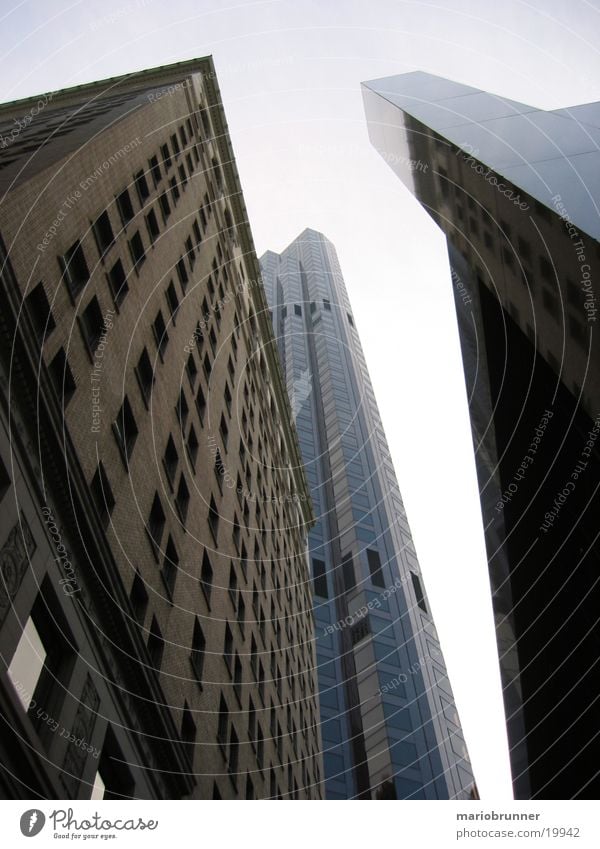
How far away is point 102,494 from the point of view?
62.5 feet

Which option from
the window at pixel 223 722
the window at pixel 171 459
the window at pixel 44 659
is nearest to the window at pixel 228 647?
the window at pixel 223 722

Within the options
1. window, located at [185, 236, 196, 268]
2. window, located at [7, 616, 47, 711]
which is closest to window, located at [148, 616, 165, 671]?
window, located at [7, 616, 47, 711]

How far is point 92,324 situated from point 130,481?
4.87 meters

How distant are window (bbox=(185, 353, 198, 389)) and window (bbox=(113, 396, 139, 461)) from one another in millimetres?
7738

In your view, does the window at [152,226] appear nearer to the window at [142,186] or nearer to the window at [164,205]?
the window at [142,186]

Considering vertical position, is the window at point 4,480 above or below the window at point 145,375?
below

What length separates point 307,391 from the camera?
104062mm

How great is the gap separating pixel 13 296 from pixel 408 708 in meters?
53.7

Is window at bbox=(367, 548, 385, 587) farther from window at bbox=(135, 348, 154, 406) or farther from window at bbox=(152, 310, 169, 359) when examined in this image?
window at bbox=(135, 348, 154, 406)

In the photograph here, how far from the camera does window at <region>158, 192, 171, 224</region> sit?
3023 cm

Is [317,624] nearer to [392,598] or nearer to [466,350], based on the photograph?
[392,598]

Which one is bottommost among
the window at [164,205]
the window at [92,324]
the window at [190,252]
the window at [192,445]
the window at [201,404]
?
the window at [92,324]

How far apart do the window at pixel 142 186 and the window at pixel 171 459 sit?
9889mm

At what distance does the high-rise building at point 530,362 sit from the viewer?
1527cm
